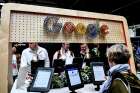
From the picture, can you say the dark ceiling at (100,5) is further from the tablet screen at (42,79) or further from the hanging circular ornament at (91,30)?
the tablet screen at (42,79)

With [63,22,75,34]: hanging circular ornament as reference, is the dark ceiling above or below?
above

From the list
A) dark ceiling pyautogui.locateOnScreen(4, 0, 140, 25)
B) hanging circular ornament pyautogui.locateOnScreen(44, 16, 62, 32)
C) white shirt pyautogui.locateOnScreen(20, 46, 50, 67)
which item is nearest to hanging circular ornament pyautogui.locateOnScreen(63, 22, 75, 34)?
hanging circular ornament pyautogui.locateOnScreen(44, 16, 62, 32)

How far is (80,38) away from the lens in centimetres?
246

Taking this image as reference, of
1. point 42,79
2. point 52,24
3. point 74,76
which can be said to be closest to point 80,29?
point 52,24

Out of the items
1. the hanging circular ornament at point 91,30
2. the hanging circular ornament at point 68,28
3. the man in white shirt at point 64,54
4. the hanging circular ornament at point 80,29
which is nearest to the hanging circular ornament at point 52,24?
the hanging circular ornament at point 68,28

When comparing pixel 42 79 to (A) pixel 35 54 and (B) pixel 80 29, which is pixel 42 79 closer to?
(B) pixel 80 29

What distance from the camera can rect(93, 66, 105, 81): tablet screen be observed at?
8.00 feet

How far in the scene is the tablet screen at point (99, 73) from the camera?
2.44m

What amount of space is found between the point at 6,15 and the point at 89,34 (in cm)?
91

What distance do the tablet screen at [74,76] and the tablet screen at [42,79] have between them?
0.20m

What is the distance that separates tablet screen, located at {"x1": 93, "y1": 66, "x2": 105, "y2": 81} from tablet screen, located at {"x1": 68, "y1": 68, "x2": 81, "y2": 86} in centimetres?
22

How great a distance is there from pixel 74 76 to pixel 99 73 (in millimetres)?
352

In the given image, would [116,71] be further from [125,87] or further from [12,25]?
[12,25]

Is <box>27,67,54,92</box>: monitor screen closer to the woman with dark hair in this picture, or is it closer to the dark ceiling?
the woman with dark hair
